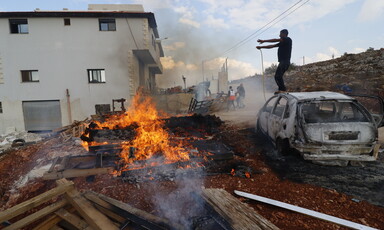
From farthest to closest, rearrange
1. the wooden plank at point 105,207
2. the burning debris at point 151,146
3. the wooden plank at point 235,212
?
the burning debris at point 151,146 → the wooden plank at point 105,207 → the wooden plank at point 235,212

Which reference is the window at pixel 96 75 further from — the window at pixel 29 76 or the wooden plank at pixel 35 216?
the wooden plank at pixel 35 216

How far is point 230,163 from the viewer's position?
5117 mm

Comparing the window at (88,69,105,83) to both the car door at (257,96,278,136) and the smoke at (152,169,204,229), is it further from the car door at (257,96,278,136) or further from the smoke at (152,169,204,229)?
the smoke at (152,169,204,229)

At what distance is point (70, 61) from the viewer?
49.2 feet

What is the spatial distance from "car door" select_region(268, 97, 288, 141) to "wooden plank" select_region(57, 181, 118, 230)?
14.2ft

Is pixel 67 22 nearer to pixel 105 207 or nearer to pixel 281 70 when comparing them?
pixel 281 70

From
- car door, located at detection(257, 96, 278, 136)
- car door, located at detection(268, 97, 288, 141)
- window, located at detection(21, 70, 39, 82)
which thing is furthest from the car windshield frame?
window, located at detection(21, 70, 39, 82)

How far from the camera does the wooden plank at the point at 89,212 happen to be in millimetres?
2678

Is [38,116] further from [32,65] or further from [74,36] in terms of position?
[74,36]

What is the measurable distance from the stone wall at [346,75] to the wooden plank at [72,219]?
17001 millimetres

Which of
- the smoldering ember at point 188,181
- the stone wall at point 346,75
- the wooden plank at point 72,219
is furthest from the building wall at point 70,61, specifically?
the stone wall at point 346,75

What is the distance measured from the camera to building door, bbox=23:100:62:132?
15.5 m

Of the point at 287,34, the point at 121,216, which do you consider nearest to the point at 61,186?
the point at 121,216

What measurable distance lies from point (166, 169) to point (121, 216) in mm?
1908
